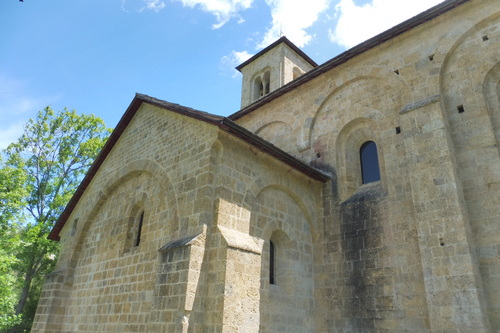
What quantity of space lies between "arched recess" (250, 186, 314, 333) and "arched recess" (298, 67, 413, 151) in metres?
2.93

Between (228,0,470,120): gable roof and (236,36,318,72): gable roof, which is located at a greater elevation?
(236,36,318,72): gable roof

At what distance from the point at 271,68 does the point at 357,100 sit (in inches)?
416

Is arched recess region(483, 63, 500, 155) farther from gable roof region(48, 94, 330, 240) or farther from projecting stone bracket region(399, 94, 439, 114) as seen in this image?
gable roof region(48, 94, 330, 240)

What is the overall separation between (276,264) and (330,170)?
3.26 metres

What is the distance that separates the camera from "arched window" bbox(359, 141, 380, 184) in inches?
367

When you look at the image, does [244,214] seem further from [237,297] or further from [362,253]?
[362,253]

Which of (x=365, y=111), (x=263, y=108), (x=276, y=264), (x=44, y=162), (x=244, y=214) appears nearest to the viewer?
(x=244, y=214)

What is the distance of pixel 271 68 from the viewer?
19672 mm

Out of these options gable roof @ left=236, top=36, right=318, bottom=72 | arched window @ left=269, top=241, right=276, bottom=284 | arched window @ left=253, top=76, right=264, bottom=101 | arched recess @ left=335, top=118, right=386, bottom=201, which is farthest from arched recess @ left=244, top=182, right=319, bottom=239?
gable roof @ left=236, top=36, right=318, bottom=72

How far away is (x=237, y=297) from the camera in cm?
611

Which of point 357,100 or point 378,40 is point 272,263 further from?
point 378,40

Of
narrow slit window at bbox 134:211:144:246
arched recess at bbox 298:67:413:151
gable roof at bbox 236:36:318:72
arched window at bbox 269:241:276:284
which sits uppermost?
gable roof at bbox 236:36:318:72

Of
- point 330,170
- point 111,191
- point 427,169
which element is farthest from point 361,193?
point 111,191

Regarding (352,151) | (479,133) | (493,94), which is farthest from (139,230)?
(493,94)
